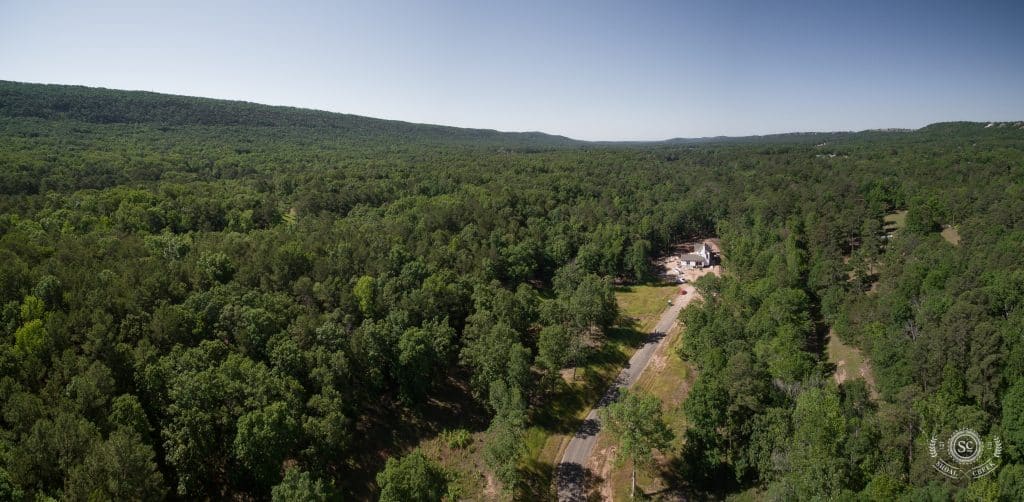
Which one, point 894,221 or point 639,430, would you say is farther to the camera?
point 894,221

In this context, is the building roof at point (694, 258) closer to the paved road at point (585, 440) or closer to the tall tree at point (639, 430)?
the paved road at point (585, 440)

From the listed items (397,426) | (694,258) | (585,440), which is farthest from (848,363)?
(397,426)

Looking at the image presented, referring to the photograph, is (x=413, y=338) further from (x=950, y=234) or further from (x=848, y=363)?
(x=950, y=234)

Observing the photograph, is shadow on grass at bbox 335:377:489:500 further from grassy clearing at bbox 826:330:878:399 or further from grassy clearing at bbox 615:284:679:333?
grassy clearing at bbox 826:330:878:399

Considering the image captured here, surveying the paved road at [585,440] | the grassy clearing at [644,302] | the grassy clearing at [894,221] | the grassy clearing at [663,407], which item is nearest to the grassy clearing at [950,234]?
the grassy clearing at [894,221]

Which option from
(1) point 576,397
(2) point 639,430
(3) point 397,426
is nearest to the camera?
(2) point 639,430

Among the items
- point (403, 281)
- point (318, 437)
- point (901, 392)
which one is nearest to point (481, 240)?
point (403, 281)

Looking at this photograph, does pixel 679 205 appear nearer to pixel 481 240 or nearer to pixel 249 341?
pixel 481 240
